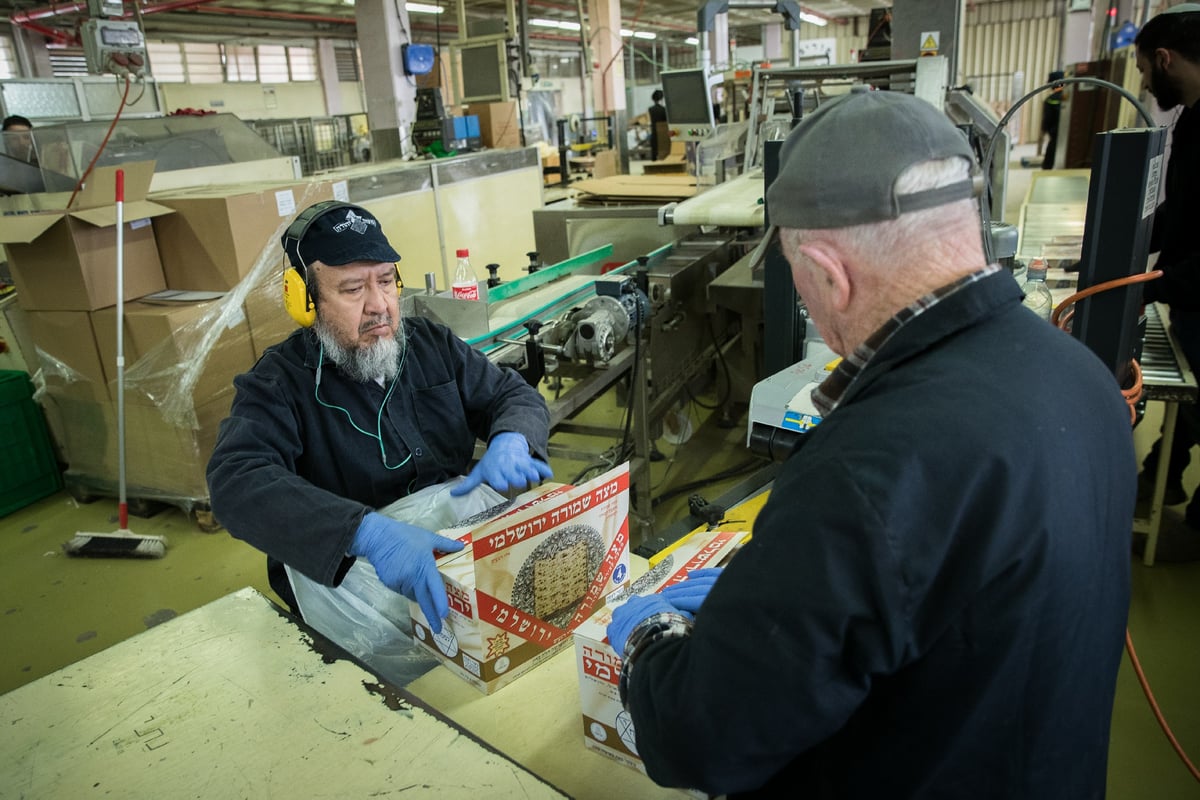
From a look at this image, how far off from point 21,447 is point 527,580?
325cm

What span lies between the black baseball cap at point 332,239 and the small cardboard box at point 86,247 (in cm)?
184

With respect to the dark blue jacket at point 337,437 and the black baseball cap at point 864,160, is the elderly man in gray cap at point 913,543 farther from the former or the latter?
the dark blue jacket at point 337,437

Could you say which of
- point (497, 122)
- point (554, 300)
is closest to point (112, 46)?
point (497, 122)

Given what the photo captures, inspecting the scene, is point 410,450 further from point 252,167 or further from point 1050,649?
point 252,167

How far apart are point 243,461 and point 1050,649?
124 cm

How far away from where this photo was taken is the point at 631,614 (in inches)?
37.9

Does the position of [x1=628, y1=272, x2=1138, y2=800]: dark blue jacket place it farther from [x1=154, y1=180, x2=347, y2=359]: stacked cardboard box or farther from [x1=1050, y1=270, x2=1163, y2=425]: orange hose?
[x1=154, y1=180, x2=347, y2=359]: stacked cardboard box

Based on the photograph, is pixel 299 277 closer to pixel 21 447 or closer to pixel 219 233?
pixel 219 233

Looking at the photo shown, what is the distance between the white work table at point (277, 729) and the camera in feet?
3.07

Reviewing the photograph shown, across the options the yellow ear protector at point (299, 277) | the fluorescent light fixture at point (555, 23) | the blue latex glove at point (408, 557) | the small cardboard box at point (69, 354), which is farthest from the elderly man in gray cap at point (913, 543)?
the fluorescent light fixture at point (555, 23)

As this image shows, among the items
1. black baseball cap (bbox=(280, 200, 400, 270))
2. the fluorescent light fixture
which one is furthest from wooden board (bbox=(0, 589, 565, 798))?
the fluorescent light fixture

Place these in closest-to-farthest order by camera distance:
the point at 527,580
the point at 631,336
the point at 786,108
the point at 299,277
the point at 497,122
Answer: the point at 527,580 → the point at 299,277 → the point at 631,336 → the point at 786,108 → the point at 497,122

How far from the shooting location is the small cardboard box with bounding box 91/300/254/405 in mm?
2908

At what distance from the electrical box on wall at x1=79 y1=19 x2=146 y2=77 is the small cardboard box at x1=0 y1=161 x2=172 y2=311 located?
4.13ft
